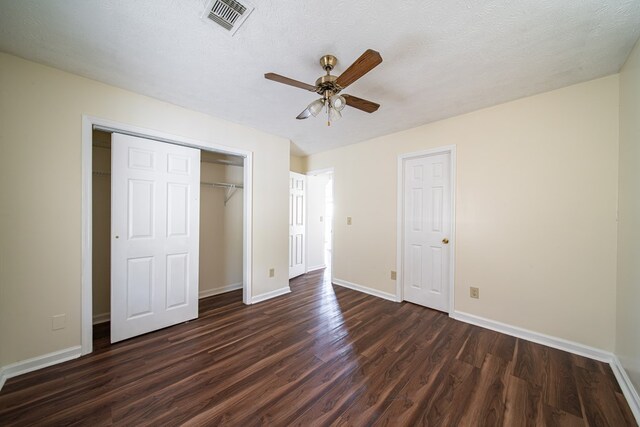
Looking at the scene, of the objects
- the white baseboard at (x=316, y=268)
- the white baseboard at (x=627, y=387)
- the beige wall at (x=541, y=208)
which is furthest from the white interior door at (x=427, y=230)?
the white baseboard at (x=316, y=268)

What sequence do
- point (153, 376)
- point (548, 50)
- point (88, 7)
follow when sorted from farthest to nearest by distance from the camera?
point (153, 376), point (548, 50), point (88, 7)

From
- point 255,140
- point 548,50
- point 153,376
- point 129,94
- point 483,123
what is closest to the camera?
point 548,50

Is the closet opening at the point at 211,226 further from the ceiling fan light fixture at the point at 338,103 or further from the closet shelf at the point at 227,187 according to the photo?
the ceiling fan light fixture at the point at 338,103

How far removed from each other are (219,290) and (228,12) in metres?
3.46

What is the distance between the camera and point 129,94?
88.4 inches

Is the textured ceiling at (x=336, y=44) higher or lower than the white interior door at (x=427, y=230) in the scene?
higher

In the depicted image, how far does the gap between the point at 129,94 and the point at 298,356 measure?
2.95 m

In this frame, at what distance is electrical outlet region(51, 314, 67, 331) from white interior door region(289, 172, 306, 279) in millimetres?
2885

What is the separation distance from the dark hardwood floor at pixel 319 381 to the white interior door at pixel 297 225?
1890 mm

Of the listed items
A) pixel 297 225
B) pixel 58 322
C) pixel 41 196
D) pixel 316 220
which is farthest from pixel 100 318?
pixel 316 220

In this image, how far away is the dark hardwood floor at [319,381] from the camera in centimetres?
143

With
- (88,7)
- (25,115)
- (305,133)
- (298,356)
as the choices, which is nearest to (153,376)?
(298,356)

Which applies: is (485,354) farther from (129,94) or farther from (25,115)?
(25,115)

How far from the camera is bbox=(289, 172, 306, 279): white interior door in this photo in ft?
14.2
